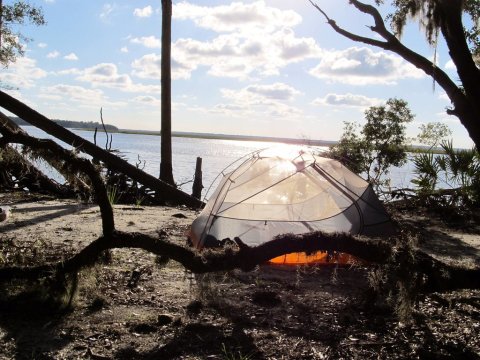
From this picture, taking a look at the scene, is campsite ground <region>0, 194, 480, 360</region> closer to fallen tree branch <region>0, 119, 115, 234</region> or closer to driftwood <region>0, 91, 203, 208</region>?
fallen tree branch <region>0, 119, 115, 234</region>

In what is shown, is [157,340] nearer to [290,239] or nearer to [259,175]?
[290,239]

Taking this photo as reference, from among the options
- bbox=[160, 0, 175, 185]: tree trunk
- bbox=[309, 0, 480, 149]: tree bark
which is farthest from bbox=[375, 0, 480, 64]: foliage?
bbox=[160, 0, 175, 185]: tree trunk

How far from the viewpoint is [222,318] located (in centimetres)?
427

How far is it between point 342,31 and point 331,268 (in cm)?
697

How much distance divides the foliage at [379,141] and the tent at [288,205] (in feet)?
24.5

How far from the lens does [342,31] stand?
11.5m

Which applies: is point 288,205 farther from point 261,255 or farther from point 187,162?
point 187,162

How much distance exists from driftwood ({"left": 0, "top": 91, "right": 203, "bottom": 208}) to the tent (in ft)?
17.7

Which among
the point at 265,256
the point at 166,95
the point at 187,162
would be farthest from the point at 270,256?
the point at 187,162

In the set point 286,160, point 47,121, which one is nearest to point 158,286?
point 286,160

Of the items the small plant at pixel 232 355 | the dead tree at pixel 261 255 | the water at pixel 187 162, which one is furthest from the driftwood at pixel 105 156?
the small plant at pixel 232 355

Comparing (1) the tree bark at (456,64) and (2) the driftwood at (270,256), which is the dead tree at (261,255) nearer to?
(2) the driftwood at (270,256)

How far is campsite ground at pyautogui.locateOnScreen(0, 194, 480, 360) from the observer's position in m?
3.65

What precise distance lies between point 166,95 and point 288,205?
9.70 meters
